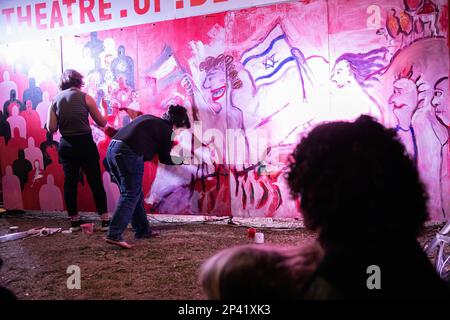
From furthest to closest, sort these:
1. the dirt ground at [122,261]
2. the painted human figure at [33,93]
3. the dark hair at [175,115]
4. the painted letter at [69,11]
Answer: the painted human figure at [33,93]
the painted letter at [69,11]
the dark hair at [175,115]
the dirt ground at [122,261]

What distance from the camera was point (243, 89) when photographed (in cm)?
549

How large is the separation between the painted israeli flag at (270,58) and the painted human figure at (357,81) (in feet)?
2.00

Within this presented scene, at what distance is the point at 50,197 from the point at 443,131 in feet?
18.6

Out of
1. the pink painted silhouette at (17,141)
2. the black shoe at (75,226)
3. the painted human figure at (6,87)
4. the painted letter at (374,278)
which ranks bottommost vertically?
the black shoe at (75,226)

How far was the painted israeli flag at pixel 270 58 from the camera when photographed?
5273mm

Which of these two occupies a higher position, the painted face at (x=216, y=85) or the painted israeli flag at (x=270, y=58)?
the painted israeli flag at (x=270, y=58)

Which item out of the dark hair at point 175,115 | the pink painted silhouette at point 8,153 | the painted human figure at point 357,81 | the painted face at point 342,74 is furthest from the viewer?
the pink painted silhouette at point 8,153

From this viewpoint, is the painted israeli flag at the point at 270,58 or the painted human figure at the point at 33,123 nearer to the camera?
the painted israeli flag at the point at 270,58

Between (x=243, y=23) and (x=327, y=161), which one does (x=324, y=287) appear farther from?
(x=243, y=23)

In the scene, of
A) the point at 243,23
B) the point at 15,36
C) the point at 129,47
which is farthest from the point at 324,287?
the point at 15,36

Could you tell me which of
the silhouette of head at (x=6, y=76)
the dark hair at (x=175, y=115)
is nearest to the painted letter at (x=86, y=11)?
the silhouette of head at (x=6, y=76)

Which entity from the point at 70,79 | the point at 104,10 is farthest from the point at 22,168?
the point at 104,10

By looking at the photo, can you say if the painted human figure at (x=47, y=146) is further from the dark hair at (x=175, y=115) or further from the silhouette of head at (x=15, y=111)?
the dark hair at (x=175, y=115)

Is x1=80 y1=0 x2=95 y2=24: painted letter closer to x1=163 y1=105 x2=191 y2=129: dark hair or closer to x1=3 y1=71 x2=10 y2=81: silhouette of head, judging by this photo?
x1=3 y1=71 x2=10 y2=81: silhouette of head
